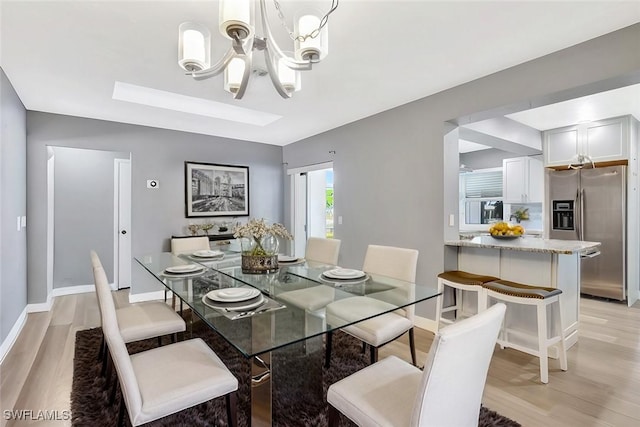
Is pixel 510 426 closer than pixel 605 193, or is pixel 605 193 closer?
pixel 510 426

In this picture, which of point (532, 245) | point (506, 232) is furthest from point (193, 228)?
point (532, 245)

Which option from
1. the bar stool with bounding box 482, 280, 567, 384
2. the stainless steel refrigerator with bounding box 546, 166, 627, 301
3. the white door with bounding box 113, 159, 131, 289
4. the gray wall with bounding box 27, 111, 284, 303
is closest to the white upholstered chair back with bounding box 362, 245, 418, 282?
the bar stool with bounding box 482, 280, 567, 384

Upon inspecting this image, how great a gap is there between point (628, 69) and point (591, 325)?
2.59 m

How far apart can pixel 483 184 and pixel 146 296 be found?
6268mm

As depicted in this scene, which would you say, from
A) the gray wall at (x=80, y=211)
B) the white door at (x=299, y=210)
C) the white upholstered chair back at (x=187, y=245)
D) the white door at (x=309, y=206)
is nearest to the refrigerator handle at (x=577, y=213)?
the white door at (x=309, y=206)

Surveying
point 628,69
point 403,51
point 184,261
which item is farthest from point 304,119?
point 628,69

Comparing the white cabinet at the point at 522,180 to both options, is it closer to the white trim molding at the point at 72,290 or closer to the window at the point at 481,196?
the window at the point at 481,196

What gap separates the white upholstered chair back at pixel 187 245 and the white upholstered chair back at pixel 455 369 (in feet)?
10.2

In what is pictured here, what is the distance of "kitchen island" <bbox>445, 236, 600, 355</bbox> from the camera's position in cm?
252

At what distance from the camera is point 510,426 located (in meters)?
1.73

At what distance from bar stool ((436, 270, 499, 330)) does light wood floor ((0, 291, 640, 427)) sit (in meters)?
0.35

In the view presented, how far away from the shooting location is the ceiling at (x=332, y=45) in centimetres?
184

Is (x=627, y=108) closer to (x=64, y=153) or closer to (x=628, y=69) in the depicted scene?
(x=628, y=69)

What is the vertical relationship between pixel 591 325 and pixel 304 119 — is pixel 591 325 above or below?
below
